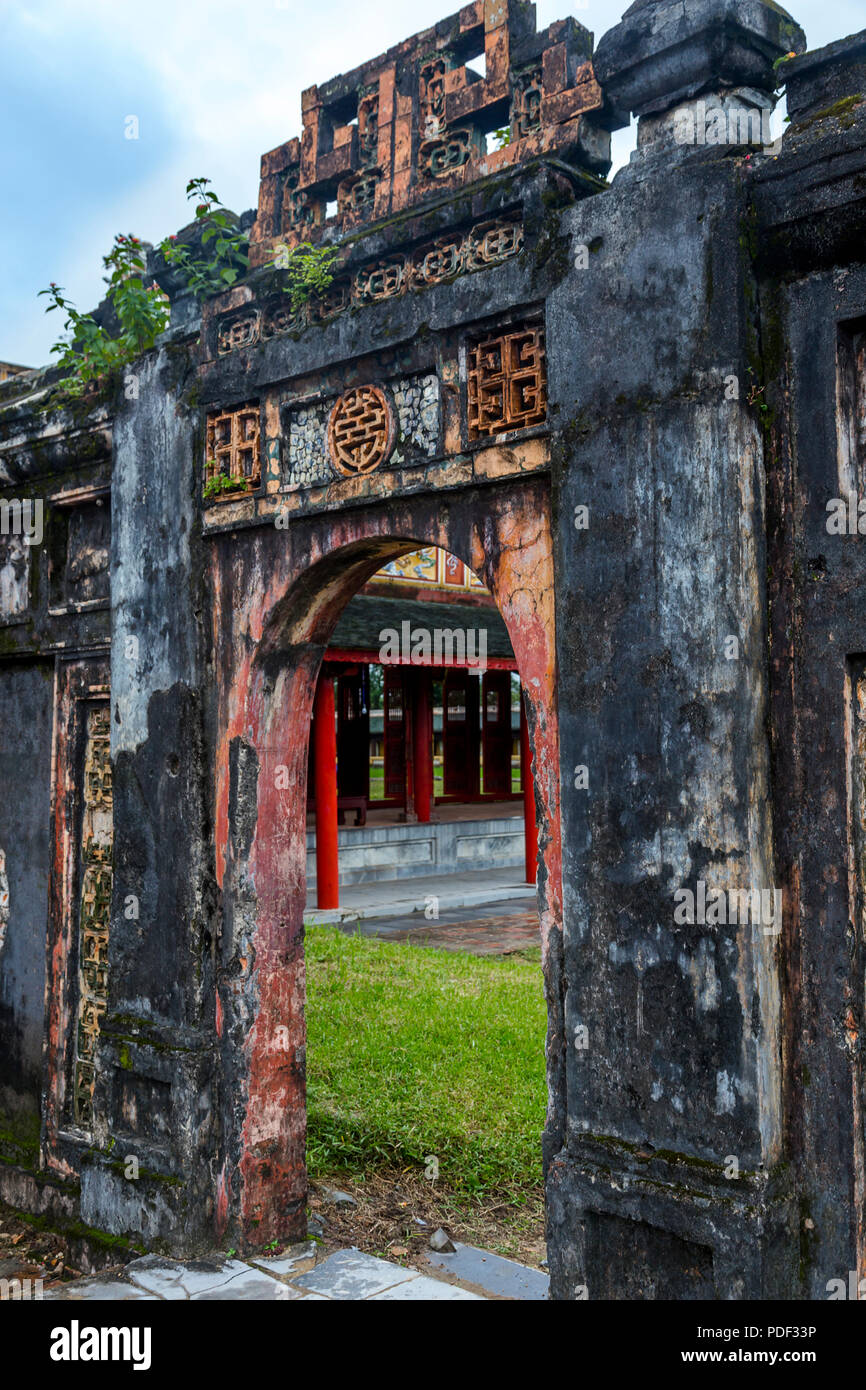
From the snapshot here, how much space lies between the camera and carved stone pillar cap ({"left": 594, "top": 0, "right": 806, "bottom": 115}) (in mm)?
3279

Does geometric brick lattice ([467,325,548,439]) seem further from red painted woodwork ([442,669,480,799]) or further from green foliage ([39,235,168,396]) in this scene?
red painted woodwork ([442,669,480,799])

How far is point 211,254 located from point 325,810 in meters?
8.46

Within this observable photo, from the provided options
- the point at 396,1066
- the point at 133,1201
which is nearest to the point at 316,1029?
the point at 396,1066

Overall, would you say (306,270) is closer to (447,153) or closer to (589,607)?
(447,153)

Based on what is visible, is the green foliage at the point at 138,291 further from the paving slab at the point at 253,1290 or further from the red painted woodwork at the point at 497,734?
the red painted woodwork at the point at 497,734

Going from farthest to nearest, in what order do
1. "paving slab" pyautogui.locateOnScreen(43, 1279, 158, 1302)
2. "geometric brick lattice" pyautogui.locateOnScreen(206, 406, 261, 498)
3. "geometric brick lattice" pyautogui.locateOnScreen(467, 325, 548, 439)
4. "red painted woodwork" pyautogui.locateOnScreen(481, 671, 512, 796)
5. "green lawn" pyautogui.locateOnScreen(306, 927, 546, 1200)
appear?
"red painted woodwork" pyautogui.locateOnScreen(481, 671, 512, 796) → "green lawn" pyautogui.locateOnScreen(306, 927, 546, 1200) → "geometric brick lattice" pyautogui.locateOnScreen(206, 406, 261, 498) → "paving slab" pyautogui.locateOnScreen(43, 1279, 158, 1302) → "geometric brick lattice" pyautogui.locateOnScreen(467, 325, 548, 439)

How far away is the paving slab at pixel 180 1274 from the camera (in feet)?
13.5

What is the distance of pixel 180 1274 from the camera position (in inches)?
167

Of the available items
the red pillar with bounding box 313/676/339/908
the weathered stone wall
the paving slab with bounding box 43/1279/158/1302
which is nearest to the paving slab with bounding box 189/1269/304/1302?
the paving slab with bounding box 43/1279/158/1302

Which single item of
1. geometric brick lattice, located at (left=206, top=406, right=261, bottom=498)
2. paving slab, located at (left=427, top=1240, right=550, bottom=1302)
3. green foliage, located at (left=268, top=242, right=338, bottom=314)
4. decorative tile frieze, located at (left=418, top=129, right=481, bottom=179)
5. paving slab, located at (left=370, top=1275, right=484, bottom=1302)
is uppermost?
decorative tile frieze, located at (left=418, top=129, right=481, bottom=179)

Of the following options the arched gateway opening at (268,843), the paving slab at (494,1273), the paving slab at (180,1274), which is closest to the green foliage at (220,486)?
the arched gateway opening at (268,843)

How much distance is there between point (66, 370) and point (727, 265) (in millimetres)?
4268

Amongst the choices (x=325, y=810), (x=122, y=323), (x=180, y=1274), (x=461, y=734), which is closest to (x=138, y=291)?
(x=122, y=323)

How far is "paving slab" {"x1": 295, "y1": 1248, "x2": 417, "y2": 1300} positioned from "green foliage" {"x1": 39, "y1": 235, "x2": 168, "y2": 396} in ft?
12.9
